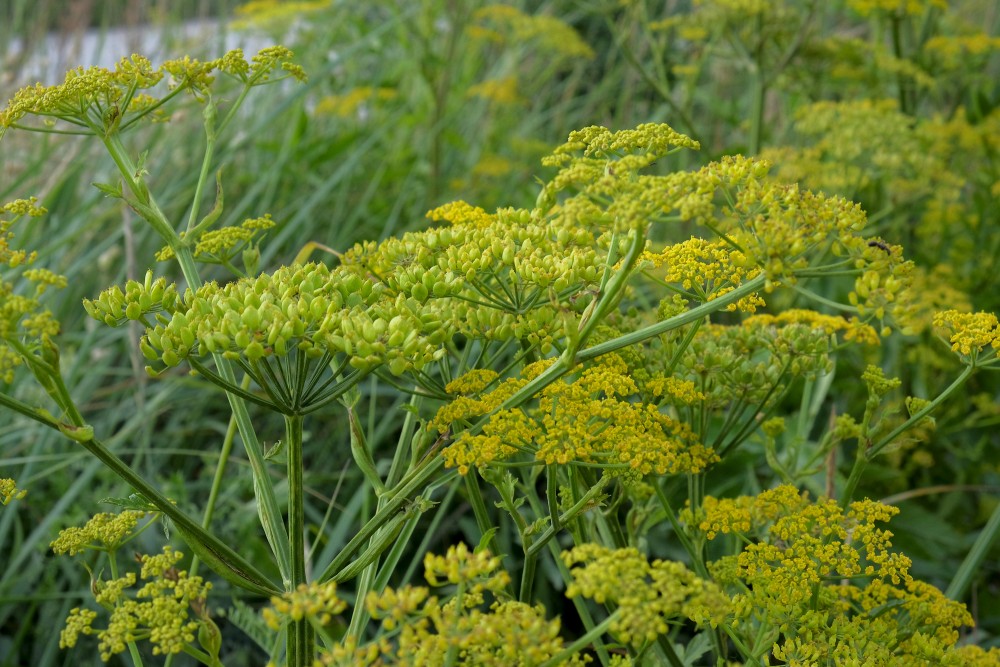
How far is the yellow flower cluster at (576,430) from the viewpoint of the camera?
4.11 ft

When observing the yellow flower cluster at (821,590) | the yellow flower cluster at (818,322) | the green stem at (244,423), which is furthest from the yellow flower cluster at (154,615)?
the yellow flower cluster at (818,322)

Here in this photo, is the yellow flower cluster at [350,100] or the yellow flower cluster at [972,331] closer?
the yellow flower cluster at [972,331]

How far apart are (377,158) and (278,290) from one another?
3.51 m

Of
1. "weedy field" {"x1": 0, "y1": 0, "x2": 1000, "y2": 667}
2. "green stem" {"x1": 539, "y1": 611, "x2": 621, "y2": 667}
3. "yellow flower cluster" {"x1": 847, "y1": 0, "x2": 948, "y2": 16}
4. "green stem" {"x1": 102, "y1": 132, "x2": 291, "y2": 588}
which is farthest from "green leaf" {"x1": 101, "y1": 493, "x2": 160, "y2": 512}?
"yellow flower cluster" {"x1": 847, "y1": 0, "x2": 948, "y2": 16}

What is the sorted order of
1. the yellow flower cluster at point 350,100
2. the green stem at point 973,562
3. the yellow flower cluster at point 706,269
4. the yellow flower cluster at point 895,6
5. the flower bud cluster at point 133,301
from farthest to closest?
the yellow flower cluster at point 350,100 → the yellow flower cluster at point 895,6 → the green stem at point 973,562 → the yellow flower cluster at point 706,269 → the flower bud cluster at point 133,301

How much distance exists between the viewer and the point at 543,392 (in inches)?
54.2

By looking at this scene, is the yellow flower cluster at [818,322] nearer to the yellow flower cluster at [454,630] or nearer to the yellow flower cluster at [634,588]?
the yellow flower cluster at [634,588]

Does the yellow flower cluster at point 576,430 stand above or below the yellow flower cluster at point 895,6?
below

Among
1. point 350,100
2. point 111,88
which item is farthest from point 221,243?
point 350,100

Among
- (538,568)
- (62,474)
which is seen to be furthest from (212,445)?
(538,568)

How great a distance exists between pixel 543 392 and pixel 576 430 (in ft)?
0.40

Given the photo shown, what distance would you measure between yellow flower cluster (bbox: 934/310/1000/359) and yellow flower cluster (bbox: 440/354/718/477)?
1.47 ft

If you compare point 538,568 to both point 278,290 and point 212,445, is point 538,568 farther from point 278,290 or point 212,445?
point 278,290

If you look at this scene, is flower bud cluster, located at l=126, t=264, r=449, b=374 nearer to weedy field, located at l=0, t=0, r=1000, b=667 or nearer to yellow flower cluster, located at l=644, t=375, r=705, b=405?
weedy field, located at l=0, t=0, r=1000, b=667
